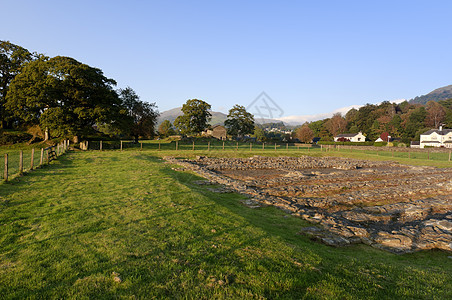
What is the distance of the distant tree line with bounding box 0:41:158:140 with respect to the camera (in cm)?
3209

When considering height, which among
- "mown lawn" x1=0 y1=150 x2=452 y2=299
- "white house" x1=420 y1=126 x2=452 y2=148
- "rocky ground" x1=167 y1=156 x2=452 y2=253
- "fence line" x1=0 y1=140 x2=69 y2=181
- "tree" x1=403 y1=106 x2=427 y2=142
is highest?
"tree" x1=403 y1=106 x2=427 y2=142

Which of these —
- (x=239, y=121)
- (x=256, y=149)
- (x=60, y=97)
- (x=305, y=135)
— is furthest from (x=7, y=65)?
(x=305, y=135)

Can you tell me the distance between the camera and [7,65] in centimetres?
3888

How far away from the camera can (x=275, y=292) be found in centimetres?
421

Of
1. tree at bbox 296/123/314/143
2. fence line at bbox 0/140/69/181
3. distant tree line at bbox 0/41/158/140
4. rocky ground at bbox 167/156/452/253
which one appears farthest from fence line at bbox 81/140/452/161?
tree at bbox 296/123/314/143

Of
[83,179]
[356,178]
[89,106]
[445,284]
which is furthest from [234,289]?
[89,106]

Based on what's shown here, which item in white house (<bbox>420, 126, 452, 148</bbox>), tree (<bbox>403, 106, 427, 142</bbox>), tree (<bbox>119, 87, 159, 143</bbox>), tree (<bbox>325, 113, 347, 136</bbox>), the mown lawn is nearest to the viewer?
the mown lawn

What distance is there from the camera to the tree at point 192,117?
2660 inches

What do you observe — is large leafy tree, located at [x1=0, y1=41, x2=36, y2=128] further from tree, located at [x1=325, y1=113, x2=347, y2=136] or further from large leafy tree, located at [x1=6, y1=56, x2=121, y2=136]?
tree, located at [x1=325, y1=113, x2=347, y2=136]

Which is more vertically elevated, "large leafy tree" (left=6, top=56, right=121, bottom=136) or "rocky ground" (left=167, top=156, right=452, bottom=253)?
"large leafy tree" (left=6, top=56, right=121, bottom=136)

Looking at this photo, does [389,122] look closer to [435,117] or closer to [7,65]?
[435,117]

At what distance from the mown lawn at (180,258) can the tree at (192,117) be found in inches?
2323

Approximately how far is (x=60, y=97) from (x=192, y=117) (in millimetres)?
37808

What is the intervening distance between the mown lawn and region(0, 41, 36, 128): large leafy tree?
4240 cm
